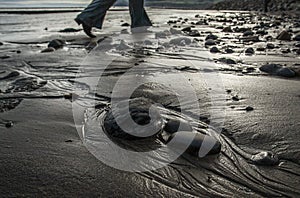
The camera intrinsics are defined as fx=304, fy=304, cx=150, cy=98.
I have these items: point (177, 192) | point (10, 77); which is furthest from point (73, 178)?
point (10, 77)

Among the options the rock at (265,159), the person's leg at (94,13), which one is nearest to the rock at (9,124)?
the rock at (265,159)

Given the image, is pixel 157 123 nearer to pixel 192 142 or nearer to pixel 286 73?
pixel 192 142

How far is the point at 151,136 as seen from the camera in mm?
1771

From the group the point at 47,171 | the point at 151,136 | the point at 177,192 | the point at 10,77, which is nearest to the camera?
the point at 177,192

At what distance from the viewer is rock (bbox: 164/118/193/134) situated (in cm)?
183

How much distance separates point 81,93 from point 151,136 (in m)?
1.09

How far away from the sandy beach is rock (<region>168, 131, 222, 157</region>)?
4 cm

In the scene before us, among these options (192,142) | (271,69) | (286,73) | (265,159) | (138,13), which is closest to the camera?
(265,159)

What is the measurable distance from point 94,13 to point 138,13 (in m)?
1.35

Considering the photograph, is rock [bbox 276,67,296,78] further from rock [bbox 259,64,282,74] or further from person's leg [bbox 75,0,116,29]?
person's leg [bbox 75,0,116,29]

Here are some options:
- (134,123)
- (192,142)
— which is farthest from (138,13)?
(192,142)

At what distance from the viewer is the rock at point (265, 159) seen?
147 cm

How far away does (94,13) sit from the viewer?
632cm

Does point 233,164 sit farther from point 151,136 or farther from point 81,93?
point 81,93
